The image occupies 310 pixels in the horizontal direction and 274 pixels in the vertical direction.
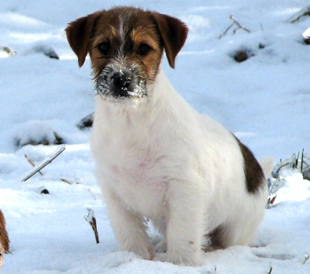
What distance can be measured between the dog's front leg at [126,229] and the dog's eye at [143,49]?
947 mm

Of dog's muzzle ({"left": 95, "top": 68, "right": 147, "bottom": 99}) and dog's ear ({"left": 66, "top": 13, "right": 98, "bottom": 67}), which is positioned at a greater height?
dog's ear ({"left": 66, "top": 13, "right": 98, "bottom": 67})

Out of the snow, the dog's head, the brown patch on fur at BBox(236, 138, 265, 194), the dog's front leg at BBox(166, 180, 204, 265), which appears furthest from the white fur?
the brown patch on fur at BBox(236, 138, 265, 194)

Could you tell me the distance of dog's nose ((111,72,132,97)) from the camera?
11.1ft

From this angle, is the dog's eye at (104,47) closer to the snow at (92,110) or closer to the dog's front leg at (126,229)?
the dog's front leg at (126,229)

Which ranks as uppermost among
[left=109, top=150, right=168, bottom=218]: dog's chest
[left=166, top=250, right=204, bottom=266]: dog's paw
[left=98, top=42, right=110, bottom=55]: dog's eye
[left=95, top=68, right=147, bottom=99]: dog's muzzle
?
[left=98, top=42, right=110, bottom=55]: dog's eye

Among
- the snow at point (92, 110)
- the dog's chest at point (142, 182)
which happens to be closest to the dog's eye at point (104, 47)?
the dog's chest at point (142, 182)

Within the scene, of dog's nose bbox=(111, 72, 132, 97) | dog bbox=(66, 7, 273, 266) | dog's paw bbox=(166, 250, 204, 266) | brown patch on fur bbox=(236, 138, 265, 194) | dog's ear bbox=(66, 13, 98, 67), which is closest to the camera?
dog's nose bbox=(111, 72, 132, 97)

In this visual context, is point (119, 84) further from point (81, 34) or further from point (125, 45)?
point (81, 34)

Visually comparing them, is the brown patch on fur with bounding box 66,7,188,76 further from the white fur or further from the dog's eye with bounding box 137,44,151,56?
the white fur

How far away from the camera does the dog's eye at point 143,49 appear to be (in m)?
3.67

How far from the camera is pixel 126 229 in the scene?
392 cm

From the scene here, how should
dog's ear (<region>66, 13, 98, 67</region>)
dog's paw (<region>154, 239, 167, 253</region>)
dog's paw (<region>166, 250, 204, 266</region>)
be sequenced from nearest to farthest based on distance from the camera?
dog's paw (<region>166, 250, 204, 266</region>)
dog's ear (<region>66, 13, 98, 67</region>)
dog's paw (<region>154, 239, 167, 253</region>)

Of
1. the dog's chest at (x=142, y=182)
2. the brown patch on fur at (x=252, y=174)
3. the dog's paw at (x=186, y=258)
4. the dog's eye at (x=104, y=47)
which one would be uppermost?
the dog's eye at (x=104, y=47)

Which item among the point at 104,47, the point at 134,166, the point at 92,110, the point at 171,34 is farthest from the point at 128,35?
the point at 92,110
